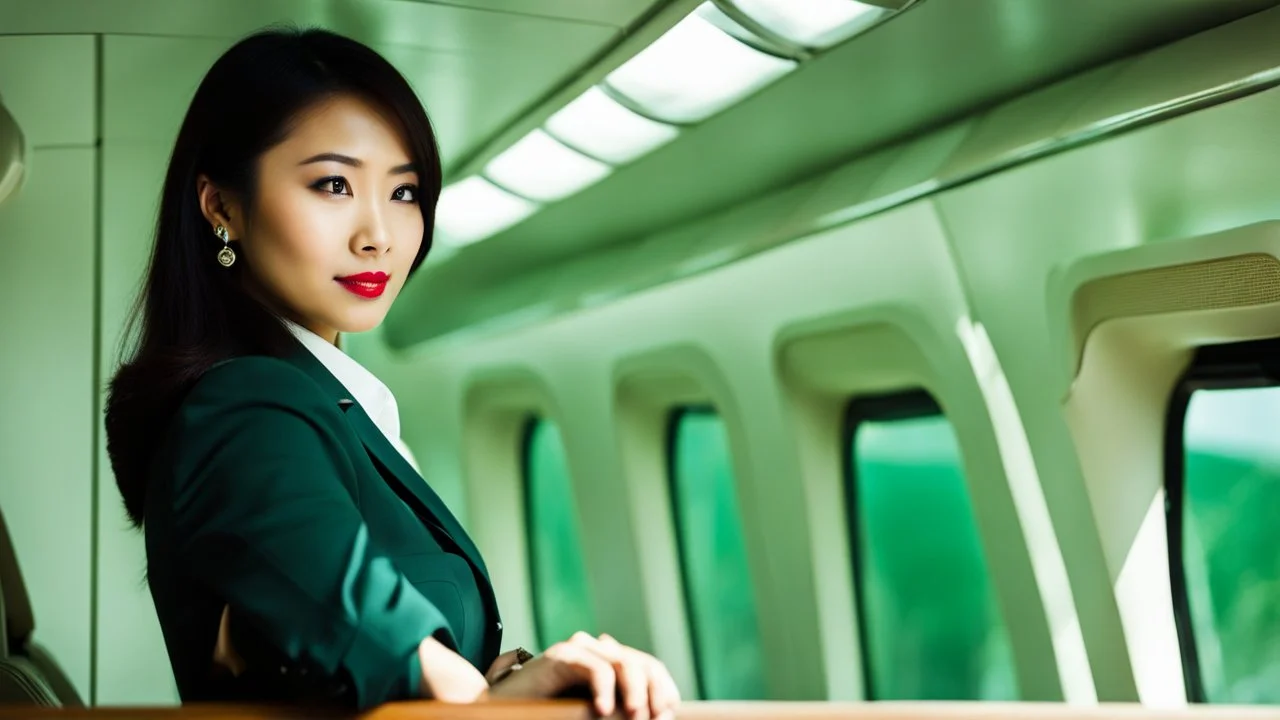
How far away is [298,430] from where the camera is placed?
1414 millimetres

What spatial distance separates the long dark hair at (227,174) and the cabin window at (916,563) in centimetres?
312

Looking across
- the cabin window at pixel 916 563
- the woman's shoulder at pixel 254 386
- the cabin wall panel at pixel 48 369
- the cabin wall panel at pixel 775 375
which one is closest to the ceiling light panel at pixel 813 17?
the cabin wall panel at pixel 775 375

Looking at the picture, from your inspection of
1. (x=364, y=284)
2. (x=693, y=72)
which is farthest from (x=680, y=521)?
(x=364, y=284)

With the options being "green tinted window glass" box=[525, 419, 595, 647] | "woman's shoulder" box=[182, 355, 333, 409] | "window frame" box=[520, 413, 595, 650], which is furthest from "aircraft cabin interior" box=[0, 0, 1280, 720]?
"green tinted window glass" box=[525, 419, 595, 647]

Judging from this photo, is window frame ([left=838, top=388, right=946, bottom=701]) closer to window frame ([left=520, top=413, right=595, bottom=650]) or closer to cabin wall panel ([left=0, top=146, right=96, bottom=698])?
window frame ([left=520, top=413, right=595, bottom=650])

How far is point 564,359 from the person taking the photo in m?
6.98

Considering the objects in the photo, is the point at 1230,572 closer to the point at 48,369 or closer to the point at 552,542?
the point at 48,369

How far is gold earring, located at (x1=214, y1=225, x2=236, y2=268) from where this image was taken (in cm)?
185

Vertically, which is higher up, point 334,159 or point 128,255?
point 128,255

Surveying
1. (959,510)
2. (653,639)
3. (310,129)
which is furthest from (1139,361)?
(959,510)

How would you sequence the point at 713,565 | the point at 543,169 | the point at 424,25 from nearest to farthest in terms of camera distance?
the point at 424,25
the point at 543,169
the point at 713,565

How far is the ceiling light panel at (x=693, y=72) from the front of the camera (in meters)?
2.93

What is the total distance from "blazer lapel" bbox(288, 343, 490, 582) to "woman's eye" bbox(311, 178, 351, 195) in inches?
13.2

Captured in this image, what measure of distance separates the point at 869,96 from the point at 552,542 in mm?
6326
